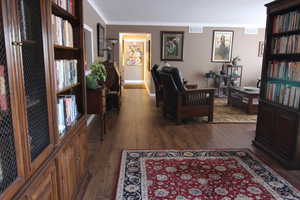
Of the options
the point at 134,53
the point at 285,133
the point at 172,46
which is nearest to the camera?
the point at 285,133

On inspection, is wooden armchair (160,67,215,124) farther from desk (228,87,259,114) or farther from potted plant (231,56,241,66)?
potted plant (231,56,241,66)

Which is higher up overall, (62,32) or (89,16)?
(89,16)

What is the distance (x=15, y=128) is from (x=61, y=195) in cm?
78

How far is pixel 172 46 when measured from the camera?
698cm

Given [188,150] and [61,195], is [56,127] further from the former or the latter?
[188,150]

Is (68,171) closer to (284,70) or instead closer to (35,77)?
(35,77)

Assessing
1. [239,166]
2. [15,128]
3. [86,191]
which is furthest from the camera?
[239,166]

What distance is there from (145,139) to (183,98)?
1220 millimetres

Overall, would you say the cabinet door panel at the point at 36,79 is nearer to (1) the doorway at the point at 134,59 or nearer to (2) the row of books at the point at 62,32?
(2) the row of books at the point at 62,32

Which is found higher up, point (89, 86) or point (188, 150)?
point (89, 86)

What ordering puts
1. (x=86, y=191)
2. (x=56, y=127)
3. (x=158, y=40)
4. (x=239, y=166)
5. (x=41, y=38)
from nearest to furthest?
1. (x=41, y=38)
2. (x=56, y=127)
3. (x=86, y=191)
4. (x=239, y=166)
5. (x=158, y=40)

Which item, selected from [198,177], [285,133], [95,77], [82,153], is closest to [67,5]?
[82,153]

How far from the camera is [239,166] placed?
2561 mm

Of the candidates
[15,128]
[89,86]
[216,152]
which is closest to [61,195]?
[15,128]
